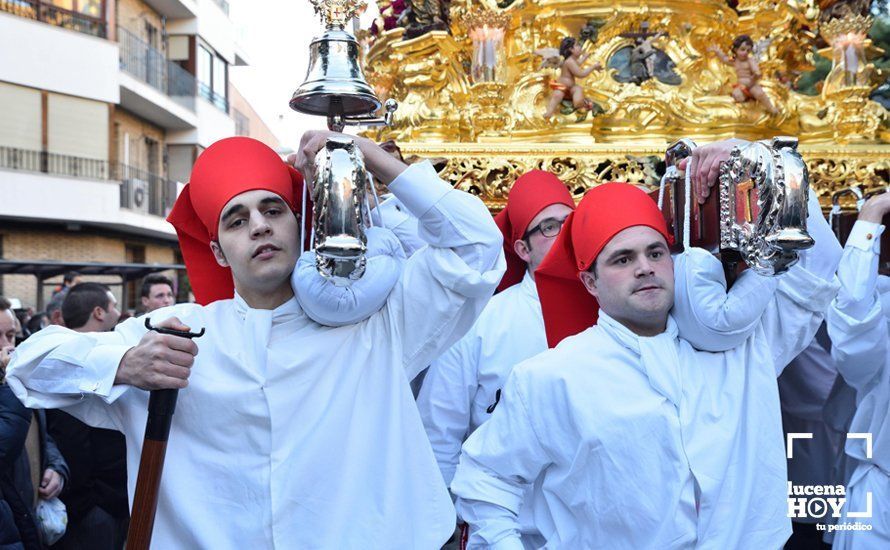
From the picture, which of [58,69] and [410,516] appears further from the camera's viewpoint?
[58,69]

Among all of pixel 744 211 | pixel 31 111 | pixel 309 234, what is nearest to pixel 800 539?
pixel 744 211

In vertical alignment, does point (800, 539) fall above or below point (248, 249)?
below

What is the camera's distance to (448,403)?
3975 mm

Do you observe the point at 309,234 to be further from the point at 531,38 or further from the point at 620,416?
the point at 531,38

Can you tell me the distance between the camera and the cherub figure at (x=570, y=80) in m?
5.55

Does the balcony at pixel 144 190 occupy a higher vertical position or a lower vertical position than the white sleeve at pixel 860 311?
higher

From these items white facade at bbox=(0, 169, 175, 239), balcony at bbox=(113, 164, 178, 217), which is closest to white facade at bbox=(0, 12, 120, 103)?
white facade at bbox=(0, 169, 175, 239)

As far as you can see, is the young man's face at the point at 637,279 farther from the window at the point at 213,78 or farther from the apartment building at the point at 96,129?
the window at the point at 213,78

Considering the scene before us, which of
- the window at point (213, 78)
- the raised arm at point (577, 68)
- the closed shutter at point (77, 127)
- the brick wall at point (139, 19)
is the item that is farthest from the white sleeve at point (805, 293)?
the window at point (213, 78)

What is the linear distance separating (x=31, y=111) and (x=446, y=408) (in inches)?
650

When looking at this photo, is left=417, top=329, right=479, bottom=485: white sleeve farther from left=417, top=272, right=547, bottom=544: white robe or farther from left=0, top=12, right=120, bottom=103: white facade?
left=0, top=12, right=120, bottom=103: white facade

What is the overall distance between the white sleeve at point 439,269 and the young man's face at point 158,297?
395 centimetres

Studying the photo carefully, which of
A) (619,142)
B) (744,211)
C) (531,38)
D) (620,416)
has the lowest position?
(620,416)

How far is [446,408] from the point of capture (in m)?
3.97
